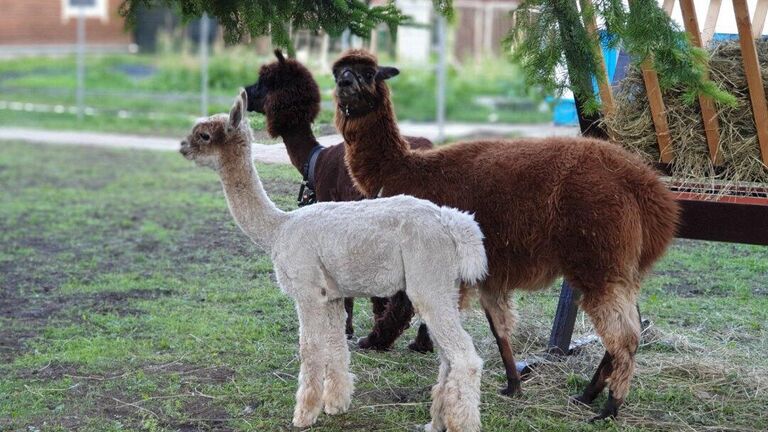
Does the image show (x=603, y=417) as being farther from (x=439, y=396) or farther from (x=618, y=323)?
(x=439, y=396)

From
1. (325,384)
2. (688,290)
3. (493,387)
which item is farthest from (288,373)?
(688,290)

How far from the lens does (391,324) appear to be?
6094 mm

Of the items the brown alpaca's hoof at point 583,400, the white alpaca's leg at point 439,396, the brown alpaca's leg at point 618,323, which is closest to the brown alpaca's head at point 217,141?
the white alpaca's leg at point 439,396

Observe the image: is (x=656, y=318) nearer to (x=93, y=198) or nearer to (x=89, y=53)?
(x=93, y=198)

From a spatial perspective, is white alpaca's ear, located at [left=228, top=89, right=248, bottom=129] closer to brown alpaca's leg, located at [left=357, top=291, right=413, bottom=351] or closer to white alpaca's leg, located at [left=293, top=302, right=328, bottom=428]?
white alpaca's leg, located at [left=293, top=302, right=328, bottom=428]

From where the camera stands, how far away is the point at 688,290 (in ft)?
24.1

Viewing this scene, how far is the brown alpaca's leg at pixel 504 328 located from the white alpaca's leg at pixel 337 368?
82 cm

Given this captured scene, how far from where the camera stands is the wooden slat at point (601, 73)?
16.1 ft

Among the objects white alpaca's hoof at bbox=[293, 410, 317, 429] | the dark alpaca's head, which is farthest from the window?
white alpaca's hoof at bbox=[293, 410, 317, 429]

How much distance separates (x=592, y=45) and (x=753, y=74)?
31.5 inches

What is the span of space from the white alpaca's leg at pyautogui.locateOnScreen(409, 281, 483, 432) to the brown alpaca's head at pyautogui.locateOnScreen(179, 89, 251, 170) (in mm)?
1128

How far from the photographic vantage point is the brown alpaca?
4.76 meters

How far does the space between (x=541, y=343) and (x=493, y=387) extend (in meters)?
0.95

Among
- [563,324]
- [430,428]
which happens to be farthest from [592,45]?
[430,428]
